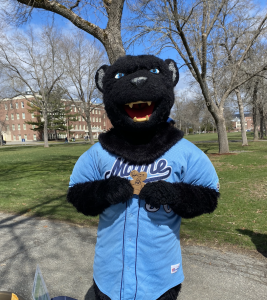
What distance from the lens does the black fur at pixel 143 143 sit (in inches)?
62.1

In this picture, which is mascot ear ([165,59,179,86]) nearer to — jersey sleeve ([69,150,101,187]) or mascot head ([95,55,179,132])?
mascot head ([95,55,179,132])

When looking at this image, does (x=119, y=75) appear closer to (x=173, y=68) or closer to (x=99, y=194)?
(x=173, y=68)

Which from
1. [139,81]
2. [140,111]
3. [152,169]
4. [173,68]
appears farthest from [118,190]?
[173,68]

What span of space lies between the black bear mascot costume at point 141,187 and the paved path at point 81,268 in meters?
1.37

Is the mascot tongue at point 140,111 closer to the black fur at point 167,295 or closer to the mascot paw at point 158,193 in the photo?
the mascot paw at point 158,193

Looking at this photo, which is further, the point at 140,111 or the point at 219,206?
the point at 219,206

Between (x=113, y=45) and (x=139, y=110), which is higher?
(x=113, y=45)

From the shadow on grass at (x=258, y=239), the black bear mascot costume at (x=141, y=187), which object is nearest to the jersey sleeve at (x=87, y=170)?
the black bear mascot costume at (x=141, y=187)

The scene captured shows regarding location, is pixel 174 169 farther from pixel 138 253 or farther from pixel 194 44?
pixel 194 44

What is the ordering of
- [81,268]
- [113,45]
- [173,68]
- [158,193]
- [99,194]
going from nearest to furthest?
[158,193]
[99,194]
[173,68]
[81,268]
[113,45]

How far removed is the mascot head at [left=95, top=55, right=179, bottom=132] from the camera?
1.57m

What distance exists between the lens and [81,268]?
3.22m

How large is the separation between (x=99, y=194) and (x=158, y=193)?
353 millimetres

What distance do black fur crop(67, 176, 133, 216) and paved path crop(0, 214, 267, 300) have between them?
1.61 metres
